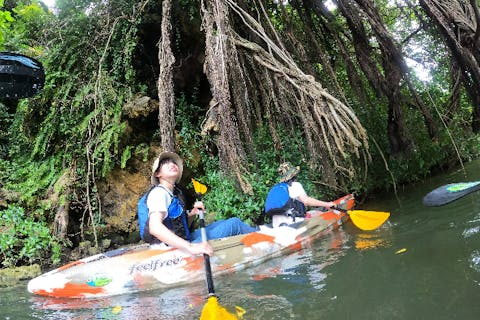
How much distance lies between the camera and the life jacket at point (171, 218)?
3783mm

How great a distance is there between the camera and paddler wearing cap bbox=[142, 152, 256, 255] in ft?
11.4

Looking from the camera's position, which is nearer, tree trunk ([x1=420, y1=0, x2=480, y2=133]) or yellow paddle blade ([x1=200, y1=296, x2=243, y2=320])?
yellow paddle blade ([x1=200, y1=296, x2=243, y2=320])

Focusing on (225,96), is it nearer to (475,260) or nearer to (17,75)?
(17,75)

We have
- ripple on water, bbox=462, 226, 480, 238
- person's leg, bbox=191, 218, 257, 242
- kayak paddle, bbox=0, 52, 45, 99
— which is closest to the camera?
kayak paddle, bbox=0, 52, 45, 99

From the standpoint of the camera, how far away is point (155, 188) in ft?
12.1

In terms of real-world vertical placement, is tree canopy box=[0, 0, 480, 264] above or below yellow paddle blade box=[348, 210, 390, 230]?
above

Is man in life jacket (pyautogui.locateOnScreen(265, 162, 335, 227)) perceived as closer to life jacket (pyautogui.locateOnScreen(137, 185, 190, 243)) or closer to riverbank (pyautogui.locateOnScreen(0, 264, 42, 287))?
life jacket (pyautogui.locateOnScreen(137, 185, 190, 243))

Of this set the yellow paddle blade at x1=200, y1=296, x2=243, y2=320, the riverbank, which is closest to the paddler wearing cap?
the yellow paddle blade at x1=200, y1=296, x2=243, y2=320

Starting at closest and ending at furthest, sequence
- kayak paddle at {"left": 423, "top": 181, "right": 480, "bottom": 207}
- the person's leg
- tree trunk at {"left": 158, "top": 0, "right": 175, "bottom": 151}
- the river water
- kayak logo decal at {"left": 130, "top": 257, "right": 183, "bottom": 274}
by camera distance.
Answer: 1. the river water
2. kayak paddle at {"left": 423, "top": 181, "right": 480, "bottom": 207}
3. kayak logo decal at {"left": 130, "top": 257, "right": 183, "bottom": 274}
4. the person's leg
5. tree trunk at {"left": 158, "top": 0, "right": 175, "bottom": 151}

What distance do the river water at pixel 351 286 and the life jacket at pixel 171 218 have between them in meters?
0.56

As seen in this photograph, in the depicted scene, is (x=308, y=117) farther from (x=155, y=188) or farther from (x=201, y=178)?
(x=201, y=178)

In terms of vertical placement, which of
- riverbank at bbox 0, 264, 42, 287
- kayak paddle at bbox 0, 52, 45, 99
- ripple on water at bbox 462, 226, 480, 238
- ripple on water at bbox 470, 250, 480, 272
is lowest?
ripple on water at bbox 462, 226, 480, 238

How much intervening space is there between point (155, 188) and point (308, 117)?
1856 mm

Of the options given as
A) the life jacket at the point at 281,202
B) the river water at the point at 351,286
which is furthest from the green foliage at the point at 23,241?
the life jacket at the point at 281,202
